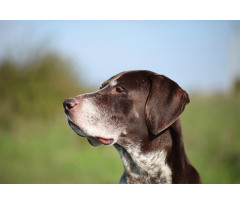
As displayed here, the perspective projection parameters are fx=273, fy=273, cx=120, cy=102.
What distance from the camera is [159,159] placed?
2381 millimetres

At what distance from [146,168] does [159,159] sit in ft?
0.45

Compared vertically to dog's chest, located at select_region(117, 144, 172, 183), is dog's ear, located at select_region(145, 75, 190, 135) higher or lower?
higher

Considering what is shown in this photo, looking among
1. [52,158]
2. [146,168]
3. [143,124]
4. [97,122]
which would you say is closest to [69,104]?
[97,122]

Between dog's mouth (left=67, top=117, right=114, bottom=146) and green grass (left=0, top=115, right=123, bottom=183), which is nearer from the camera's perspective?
dog's mouth (left=67, top=117, right=114, bottom=146)

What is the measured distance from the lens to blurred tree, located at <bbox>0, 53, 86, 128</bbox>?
7.25 m

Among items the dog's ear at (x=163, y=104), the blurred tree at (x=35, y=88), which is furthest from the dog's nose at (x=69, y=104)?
the blurred tree at (x=35, y=88)

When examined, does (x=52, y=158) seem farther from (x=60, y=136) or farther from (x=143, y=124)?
(x=143, y=124)

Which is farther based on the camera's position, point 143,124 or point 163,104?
point 143,124

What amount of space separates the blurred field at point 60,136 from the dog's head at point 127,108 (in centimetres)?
372

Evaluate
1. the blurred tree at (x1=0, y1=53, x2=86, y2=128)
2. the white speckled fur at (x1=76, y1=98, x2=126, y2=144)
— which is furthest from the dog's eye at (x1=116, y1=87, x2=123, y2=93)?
the blurred tree at (x1=0, y1=53, x2=86, y2=128)

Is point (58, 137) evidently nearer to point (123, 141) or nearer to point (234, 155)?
point (234, 155)

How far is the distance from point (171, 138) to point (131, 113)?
42 cm

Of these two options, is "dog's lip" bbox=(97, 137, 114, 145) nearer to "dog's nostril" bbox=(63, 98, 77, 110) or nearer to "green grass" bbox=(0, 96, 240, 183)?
"dog's nostril" bbox=(63, 98, 77, 110)

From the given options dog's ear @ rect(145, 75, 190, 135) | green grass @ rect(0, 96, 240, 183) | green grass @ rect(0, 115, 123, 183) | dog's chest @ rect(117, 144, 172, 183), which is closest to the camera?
dog's ear @ rect(145, 75, 190, 135)
